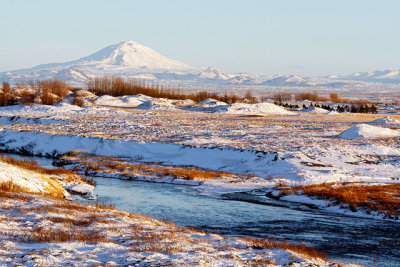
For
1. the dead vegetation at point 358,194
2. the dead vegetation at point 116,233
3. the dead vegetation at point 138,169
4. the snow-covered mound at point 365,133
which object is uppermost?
the snow-covered mound at point 365,133

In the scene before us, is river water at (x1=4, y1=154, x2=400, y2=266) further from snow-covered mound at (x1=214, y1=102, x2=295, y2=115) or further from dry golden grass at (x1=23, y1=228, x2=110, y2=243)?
snow-covered mound at (x1=214, y1=102, x2=295, y2=115)

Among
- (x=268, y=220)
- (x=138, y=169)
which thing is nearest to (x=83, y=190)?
(x=138, y=169)

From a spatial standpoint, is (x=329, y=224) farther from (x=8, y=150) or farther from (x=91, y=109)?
(x=91, y=109)

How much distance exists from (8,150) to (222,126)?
20.7m

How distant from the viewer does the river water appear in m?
14.2

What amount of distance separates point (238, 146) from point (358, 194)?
42.9 feet

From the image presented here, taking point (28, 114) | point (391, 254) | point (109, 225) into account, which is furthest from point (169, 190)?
point (28, 114)

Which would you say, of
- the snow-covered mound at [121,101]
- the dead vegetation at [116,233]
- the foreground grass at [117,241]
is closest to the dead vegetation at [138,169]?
the dead vegetation at [116,233]

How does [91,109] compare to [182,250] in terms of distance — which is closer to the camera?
[182,250]

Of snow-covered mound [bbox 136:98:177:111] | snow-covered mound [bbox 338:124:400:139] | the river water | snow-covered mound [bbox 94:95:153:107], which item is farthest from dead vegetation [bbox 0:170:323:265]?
snow-covered mound [bbox 94:95:153:107]

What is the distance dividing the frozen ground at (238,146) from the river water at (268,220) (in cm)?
253

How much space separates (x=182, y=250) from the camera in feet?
36.2

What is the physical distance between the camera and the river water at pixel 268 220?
14232mm

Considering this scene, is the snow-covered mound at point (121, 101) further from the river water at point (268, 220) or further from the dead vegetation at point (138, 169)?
the river water at point (268, 220)
